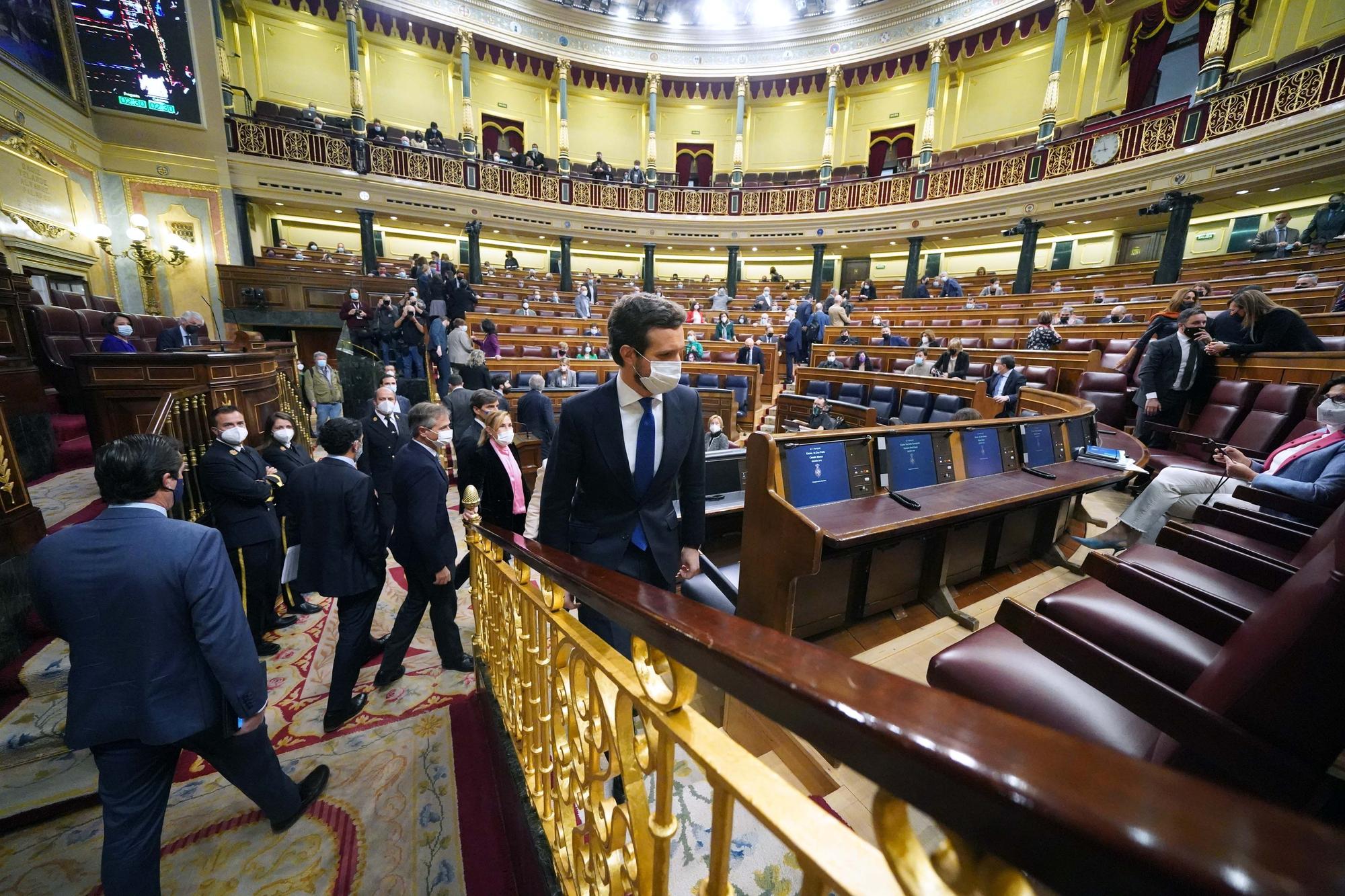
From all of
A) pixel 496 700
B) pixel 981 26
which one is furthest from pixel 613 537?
pixel 981 26

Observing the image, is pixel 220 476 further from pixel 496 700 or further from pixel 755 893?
pixel 755 893

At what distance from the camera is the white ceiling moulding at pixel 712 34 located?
43.7 ft

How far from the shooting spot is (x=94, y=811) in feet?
5.99

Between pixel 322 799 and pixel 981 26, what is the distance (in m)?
18.7

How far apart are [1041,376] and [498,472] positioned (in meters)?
6.53

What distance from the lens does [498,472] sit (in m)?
2.56

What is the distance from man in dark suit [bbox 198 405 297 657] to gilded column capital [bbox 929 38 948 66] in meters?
17.7

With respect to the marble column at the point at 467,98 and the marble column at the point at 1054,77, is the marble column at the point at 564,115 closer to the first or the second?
the marble column at the point at 467,98

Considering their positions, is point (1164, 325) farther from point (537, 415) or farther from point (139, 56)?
point (139, 56)

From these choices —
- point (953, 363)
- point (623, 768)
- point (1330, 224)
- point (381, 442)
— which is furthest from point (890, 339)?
point (623, 768)

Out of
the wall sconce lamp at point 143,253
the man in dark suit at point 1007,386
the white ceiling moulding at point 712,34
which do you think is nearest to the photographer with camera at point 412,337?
the wall sconce lamp at point 143,253

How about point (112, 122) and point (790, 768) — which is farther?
point (112, 122)

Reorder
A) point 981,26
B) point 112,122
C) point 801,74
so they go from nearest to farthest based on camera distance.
A: point 112,122 → point 981,26 → point 801,74

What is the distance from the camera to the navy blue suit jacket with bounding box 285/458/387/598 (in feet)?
7.11
